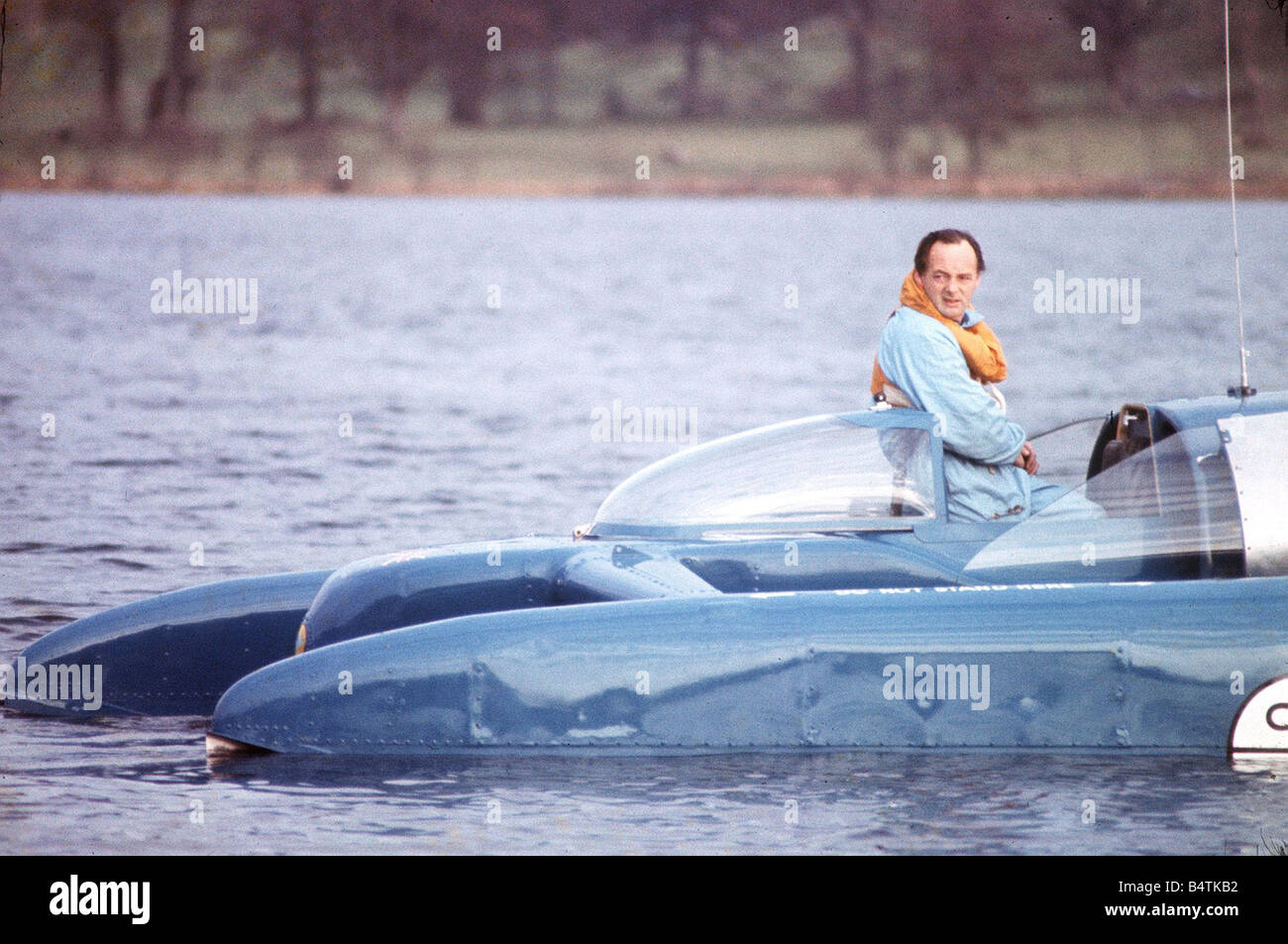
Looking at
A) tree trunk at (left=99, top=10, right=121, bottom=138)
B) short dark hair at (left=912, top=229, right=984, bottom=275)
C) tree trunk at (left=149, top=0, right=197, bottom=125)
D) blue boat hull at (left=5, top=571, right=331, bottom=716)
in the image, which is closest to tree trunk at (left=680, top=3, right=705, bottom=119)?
tree trunk at (left=149, top=0, right=197, bottom=125)

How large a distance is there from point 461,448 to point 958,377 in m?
10.5

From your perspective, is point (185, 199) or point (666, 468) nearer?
point (666, 468)

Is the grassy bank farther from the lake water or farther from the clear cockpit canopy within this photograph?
the clear cockpit canopy

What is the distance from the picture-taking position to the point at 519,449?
57.4ft

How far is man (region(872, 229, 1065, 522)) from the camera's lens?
24.2ft

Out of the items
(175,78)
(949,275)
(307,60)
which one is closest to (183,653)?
(949,275)

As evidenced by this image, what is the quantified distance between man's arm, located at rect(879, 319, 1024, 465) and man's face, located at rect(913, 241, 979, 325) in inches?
4.8

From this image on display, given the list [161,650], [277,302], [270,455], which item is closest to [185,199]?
[277,302]

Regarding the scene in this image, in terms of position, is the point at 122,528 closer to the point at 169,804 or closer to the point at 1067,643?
the point at 169,804

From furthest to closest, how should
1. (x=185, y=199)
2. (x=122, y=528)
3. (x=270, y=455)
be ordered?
(x=185, y=199) < (x=270, y=455) < (x=122, y=528)

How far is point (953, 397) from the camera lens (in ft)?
24.2

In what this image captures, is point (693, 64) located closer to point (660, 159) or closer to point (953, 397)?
point (660, 159)
